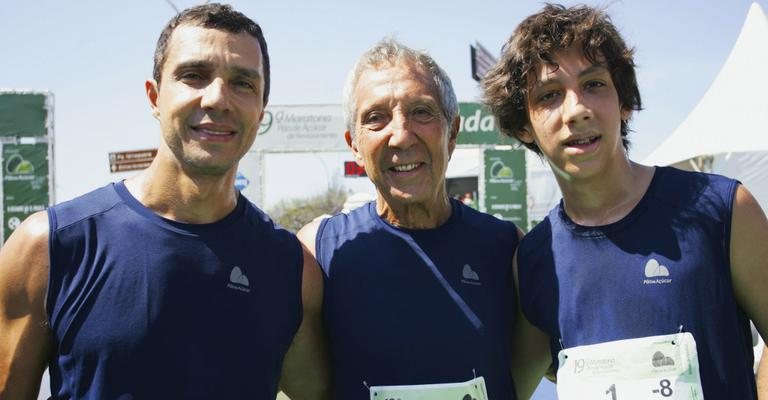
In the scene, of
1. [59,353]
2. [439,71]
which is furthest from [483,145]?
[59,353]

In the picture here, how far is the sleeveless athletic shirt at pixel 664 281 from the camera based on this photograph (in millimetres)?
2158

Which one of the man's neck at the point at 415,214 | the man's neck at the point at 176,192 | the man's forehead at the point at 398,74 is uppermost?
the man's forehead at the point at 398,74

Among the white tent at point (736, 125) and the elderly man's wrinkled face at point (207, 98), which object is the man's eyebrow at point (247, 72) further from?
the white tent at point (736, 125)

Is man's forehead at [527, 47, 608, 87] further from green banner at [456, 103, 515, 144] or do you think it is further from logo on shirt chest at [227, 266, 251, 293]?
green banner at [456, 103, 515, 144]

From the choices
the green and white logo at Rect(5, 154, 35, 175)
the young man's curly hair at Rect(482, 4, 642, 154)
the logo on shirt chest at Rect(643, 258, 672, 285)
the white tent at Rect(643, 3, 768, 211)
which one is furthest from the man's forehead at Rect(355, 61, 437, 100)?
the green and white logo at Rect(5, 154, 35, 175)

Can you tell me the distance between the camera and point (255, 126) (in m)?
2.38

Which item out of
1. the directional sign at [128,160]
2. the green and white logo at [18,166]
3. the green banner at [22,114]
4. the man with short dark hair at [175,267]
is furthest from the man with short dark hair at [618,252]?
the directional sign at [128,160]

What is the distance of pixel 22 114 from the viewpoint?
13.2m

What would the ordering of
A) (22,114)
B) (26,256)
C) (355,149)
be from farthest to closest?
(22,114) → (355,149) → (26,256)

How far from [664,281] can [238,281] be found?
56.9 inches

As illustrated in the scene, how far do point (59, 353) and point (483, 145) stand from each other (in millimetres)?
15240

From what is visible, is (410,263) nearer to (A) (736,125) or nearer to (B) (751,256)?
(B) (751,256)

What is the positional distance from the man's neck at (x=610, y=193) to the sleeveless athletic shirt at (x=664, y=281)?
0.04 metres

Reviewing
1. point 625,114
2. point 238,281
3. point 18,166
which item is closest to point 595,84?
point 625,114
